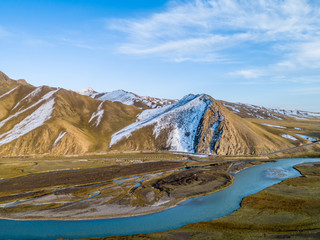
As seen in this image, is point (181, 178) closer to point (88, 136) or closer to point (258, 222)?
point (258, 222)

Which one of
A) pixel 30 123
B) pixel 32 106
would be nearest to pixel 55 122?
pixel 30 123

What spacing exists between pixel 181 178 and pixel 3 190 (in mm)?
42803

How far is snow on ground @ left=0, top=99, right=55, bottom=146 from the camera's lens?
110812 mm

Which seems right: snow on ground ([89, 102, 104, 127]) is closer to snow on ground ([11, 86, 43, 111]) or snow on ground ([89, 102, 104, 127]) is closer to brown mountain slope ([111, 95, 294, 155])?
brown mountain slope ([111, 95, 294, 155])

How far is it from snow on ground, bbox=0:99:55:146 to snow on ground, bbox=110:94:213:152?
4058 centimetres

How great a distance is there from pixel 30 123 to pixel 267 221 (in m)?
124

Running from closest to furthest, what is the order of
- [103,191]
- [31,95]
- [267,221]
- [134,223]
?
[267,221]
[134,223]
[103,191]
[31,95]

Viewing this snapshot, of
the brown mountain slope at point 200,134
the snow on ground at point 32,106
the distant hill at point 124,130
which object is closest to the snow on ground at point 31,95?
the distant hill at point 124,130

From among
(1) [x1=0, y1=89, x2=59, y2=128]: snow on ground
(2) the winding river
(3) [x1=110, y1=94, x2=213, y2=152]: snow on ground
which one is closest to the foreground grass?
(2) the winding river

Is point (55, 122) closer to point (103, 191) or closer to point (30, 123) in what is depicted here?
point (30, 123)

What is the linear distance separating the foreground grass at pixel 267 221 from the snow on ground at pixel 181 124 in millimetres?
64316

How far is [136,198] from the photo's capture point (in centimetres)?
4669

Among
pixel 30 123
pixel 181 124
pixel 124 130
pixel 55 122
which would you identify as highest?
pixel 181 124

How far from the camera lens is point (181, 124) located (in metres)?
123
